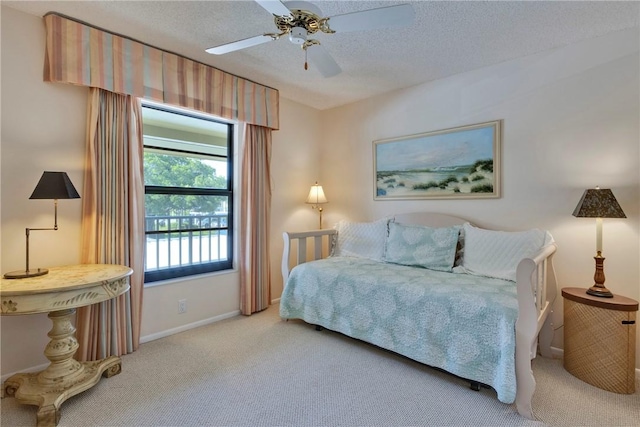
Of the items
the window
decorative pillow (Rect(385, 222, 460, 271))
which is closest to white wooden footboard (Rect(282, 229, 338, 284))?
the window

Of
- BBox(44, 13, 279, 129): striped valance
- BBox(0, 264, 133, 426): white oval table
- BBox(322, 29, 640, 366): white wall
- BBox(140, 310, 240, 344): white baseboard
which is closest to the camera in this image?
BBox(0, 264, 133, 426): white oval table

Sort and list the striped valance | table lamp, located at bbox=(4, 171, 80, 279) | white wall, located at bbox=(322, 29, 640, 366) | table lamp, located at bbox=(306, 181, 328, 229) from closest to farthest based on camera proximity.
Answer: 1. table lamp, located at bbox=(4, 171, 80, 279)
2. the striped valance
3. white wall, located at bbox=(322, 29, 640, 366)
4. table lamp, located at bbox=(306, 181, 328, 229)

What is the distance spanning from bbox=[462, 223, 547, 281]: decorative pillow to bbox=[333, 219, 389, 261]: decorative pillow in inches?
31.4

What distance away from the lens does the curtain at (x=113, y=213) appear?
6.96 ft

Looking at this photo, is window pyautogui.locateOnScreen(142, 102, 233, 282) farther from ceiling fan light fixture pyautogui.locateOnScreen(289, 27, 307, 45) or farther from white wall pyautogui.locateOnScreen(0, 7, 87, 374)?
ceiling fan light fixture pyautogui.locateOnScreen(289, 27, 307, 45)

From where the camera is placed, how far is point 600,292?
1977 mm

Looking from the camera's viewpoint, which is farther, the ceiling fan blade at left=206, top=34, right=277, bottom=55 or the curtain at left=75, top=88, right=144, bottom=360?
the curtain at left=75, top=88, right=144, bottom=360

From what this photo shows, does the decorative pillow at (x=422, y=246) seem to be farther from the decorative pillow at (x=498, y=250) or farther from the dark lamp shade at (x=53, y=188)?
the dark lamp shade at (x=53, y=188)

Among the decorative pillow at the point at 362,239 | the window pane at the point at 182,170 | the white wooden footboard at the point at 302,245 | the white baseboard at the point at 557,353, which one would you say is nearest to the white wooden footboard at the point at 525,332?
the white baseboard at the point at 557,353

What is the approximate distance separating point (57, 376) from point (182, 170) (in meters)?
1.72

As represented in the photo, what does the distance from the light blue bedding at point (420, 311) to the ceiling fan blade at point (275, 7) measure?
1.82m

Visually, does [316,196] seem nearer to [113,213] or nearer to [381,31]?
[381,31]

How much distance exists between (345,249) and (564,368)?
77.2 inches

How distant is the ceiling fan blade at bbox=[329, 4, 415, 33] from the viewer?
54.5 inches
